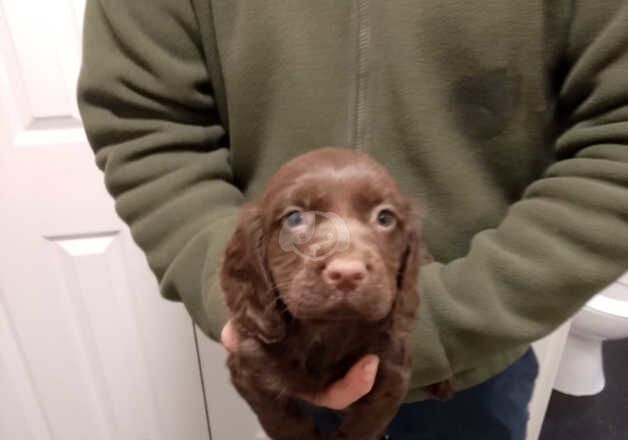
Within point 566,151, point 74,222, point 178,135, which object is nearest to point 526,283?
point 566,151

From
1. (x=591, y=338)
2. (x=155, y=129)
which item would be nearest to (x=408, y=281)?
(x=155, y=129)

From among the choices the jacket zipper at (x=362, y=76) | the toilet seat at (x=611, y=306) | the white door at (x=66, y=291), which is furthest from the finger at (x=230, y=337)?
the toilet seat at (x=611, y=306)

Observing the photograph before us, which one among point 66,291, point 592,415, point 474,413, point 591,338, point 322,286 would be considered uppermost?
point 322,286

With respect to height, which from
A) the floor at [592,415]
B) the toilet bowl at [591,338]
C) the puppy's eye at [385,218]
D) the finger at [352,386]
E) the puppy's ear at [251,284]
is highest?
the puppy's eye at [385,218]

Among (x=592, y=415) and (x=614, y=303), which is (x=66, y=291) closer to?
(x=614, y=303)

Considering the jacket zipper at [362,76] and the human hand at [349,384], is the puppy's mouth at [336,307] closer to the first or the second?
the human hand at [349,384]

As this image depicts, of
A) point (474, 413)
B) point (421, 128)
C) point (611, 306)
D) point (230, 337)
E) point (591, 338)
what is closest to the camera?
point (230, 337)

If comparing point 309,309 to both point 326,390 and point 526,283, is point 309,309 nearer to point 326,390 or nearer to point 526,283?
point 326,390
